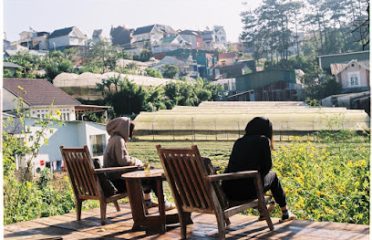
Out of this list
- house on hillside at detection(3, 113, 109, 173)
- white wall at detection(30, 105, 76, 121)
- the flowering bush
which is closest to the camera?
the flowering bush

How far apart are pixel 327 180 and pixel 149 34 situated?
4.39 metres

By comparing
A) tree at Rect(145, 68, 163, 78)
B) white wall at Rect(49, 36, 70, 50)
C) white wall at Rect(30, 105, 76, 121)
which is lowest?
white wall at Rect(30, 105, 76, 121)

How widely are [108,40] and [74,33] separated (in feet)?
1.58

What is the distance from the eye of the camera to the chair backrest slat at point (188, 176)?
3.11 meters

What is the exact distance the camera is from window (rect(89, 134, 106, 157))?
7148mm

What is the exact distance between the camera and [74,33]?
7.77 metres

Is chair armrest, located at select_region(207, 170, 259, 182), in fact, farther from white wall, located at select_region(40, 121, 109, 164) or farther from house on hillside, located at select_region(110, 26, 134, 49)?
house on hillside, located at select_region(110, 26, 134, 49)

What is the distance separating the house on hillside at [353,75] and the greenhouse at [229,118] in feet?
1.01

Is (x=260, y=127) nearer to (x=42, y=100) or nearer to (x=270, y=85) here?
(x=42, y=100)

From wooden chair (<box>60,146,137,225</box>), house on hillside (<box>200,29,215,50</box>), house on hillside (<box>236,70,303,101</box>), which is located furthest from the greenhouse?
wooden chair (<box>60,146,137,225</box>)

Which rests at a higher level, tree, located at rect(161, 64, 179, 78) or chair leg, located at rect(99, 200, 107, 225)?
tree, located at rect(161, 64, 179, 78)

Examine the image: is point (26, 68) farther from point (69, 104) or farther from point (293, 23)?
point (293, 23)

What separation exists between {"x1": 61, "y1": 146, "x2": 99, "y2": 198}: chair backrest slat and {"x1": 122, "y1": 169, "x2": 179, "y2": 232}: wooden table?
0.33m

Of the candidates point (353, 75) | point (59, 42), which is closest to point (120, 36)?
point (59, 42)
